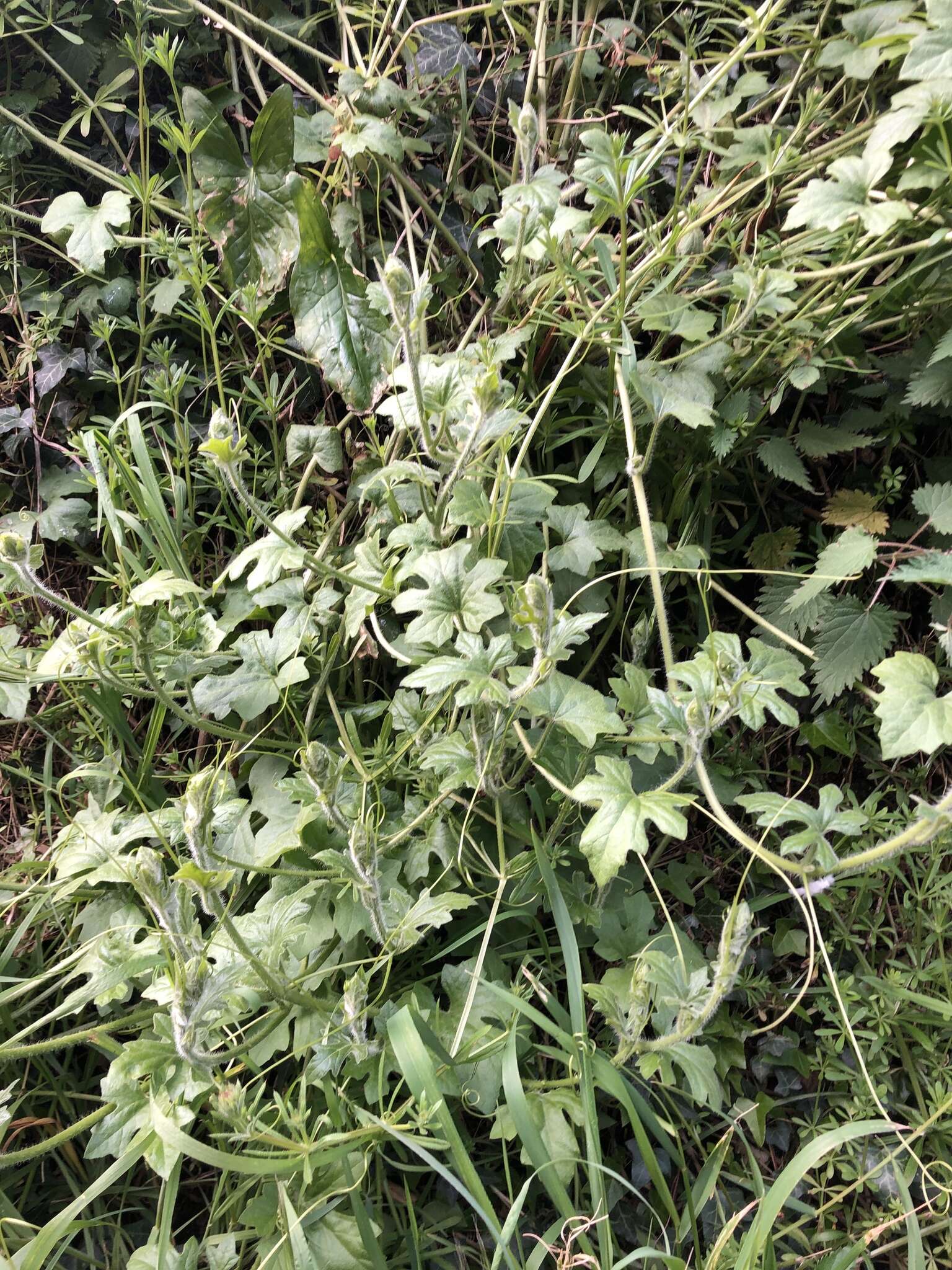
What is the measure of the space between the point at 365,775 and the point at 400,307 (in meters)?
0.71

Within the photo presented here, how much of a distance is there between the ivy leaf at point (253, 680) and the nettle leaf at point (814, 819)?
0.76 meters

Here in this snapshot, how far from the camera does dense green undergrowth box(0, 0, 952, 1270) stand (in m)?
1.14

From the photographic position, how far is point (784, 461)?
1.51 metres

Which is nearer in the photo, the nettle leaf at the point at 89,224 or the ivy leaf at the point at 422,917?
the ivy leaf at the point at 422,917

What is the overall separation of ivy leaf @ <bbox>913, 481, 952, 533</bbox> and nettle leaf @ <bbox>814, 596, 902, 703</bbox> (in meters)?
0.17

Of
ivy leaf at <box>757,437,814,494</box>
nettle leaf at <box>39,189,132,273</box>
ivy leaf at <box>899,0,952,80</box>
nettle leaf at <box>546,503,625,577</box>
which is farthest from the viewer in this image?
nettle leaf at <box>39,189,132,273</box>

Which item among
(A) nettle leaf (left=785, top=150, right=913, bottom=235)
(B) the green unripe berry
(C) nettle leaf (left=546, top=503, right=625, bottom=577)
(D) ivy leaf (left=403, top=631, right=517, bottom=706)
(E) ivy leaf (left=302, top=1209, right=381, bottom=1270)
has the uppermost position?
(A) nettle leaf (left=785, top=150, right=913, bottom=235)

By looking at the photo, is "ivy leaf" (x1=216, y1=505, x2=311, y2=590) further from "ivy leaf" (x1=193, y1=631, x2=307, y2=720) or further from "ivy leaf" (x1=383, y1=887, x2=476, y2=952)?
"ivy leaf" (x1=383, y1=887, x2=476, y2=952)

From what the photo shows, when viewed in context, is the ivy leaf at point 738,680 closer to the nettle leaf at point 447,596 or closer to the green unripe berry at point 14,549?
the nettle leaf at point 447,596

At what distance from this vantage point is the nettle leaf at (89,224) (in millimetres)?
1708

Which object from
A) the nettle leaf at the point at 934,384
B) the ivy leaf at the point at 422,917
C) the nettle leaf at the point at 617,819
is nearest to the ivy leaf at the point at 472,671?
the nettle leaf at the point at 617,819

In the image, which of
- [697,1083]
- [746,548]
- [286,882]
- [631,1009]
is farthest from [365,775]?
[746,548]

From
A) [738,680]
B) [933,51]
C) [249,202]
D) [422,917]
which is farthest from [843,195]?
[422,917]

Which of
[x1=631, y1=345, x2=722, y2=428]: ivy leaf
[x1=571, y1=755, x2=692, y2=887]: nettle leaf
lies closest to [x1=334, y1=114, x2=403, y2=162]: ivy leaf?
[x1=631, y1=345, x2=722, y2=428]: ivy leaf
